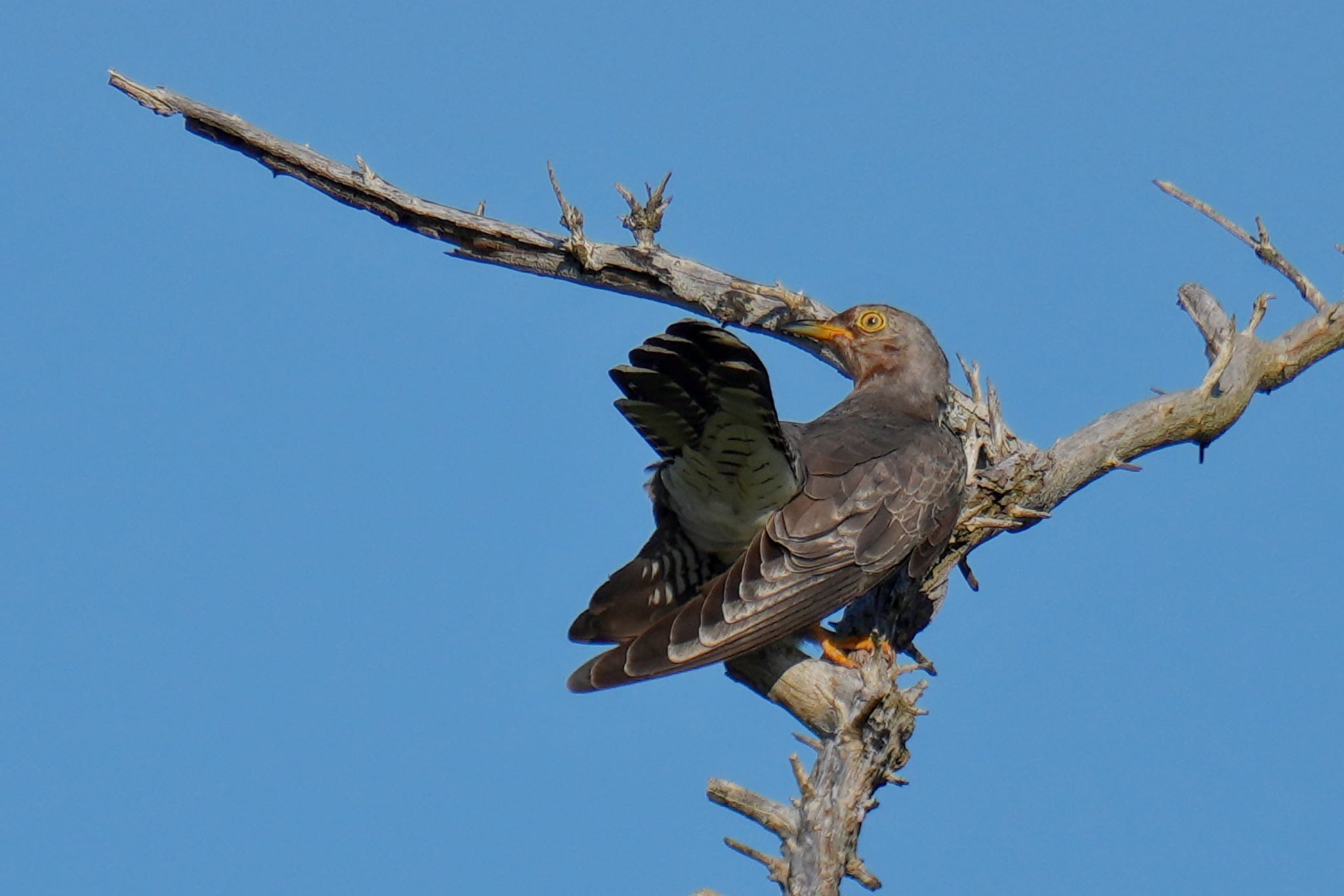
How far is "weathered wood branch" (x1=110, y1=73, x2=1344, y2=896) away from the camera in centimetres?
582

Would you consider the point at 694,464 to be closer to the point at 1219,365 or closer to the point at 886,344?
the point at 886,344

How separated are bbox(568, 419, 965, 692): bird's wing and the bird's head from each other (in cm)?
70

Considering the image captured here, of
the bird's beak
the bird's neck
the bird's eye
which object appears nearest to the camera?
the bird's neck

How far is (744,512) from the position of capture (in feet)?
21.1

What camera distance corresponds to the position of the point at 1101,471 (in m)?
7.45

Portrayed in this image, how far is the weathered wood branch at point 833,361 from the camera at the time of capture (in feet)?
19.1

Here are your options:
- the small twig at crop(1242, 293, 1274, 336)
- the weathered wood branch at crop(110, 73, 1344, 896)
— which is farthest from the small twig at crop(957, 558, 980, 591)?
the small twig at crop(1242, 293, 1274, 336)

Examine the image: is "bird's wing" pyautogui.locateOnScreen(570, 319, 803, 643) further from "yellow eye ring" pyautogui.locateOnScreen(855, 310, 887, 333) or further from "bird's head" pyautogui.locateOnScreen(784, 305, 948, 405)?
"yellow eye ring" pyautogui.locateOnScreen(855, 310, 887, 333)

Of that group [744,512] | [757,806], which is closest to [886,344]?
[744,512]

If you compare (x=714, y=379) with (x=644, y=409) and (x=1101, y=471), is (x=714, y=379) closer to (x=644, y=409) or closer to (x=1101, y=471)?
(x=644, y=409)

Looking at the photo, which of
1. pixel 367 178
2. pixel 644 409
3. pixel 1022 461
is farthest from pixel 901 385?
pixel 367 178

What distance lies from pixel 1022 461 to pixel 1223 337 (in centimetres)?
165

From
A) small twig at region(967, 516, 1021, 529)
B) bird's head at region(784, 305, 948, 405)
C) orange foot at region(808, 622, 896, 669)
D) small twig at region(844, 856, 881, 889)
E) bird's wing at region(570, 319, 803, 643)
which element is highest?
bird's head at region(784, 305, 948, 405)

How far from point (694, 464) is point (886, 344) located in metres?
1.97
